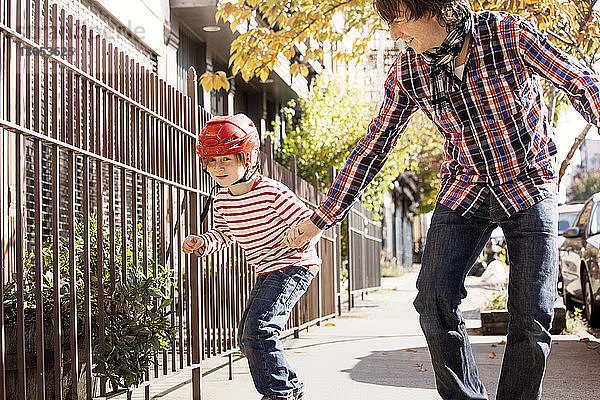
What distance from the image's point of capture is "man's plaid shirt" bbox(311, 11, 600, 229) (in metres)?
3.37

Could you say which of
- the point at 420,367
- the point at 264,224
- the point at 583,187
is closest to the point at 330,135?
the point at 420,367

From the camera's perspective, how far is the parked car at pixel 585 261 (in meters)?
9.61

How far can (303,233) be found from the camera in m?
4.01

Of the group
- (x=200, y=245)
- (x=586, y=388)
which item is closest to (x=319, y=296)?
(x=586, y=388)

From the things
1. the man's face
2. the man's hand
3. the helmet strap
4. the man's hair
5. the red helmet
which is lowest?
the man's hand

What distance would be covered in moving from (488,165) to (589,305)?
728cm

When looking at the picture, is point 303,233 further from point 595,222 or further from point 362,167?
point 595,222

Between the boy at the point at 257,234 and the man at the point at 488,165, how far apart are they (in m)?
1.20

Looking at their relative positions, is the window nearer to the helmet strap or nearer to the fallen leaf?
the fallen leaf

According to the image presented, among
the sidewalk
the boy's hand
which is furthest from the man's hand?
the sidewalk

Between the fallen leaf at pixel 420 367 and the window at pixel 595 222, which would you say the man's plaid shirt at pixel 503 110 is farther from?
the window at pixel 595 222

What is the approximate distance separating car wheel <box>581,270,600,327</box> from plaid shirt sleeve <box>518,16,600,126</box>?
271 inches

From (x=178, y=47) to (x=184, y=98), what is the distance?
7.88 meters

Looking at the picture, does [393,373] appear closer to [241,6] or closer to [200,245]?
[200,245]
